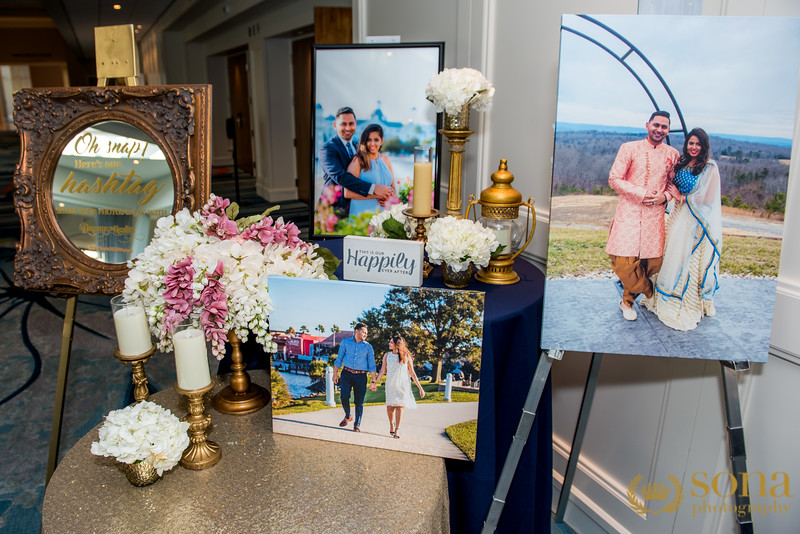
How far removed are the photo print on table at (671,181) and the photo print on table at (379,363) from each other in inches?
11.1

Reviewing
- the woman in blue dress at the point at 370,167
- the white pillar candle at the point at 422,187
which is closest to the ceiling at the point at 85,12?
the woman in blue dress at the point at 370,167

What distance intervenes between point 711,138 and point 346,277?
31.4 inches

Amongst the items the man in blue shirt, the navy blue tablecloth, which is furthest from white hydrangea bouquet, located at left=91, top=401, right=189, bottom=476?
the navy blue tablecloth

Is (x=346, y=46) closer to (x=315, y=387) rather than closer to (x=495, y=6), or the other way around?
(x=495, y=6)

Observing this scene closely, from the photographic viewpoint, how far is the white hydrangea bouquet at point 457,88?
1.47 m

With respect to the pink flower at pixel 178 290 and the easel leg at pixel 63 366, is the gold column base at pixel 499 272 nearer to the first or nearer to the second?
the pink flower at pixel 178 290

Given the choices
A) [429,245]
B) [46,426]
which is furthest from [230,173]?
[429,245]

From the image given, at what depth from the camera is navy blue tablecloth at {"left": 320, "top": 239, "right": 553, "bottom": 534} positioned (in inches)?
46.3

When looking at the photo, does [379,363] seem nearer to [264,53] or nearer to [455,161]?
[455,161]

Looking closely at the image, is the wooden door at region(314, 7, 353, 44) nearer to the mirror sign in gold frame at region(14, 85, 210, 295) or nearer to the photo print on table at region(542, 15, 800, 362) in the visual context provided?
the mirror sign in gold frame at region(14, 85, 210, 295)

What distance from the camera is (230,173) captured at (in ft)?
30.2

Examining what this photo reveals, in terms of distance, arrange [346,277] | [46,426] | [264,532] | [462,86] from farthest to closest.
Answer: [46,426]
[462,86]
[346,277]
[264,532]

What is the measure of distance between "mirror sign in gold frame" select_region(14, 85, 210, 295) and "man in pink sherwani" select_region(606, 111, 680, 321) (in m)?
1.07

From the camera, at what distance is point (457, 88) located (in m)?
1.47
